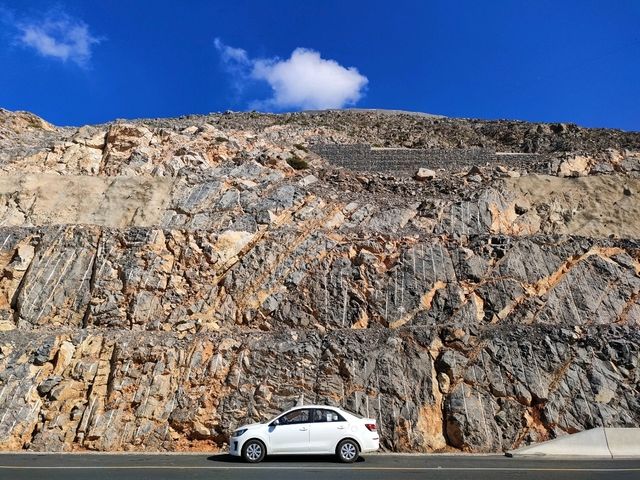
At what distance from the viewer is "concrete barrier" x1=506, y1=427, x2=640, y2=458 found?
1191 centimetres

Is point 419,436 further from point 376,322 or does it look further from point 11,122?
point 11,122

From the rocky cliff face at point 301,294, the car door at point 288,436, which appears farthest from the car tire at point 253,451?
the rocky cliff face at point 301,294

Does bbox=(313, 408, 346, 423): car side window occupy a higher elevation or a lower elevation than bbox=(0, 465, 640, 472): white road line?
higher

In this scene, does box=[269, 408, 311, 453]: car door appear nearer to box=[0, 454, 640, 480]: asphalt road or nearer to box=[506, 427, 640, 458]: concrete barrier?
box=[0, 454, 640, 480]: asphalt road

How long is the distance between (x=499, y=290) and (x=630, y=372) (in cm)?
412

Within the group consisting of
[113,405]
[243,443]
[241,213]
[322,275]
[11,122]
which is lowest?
[243,443]

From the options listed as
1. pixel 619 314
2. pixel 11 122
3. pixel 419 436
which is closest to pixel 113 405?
pixel 419 436

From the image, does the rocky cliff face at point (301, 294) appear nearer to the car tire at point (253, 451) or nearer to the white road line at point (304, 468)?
the car tire at point (253, 451)

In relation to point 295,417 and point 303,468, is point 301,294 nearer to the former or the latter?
point 295,417

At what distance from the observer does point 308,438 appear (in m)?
10.9

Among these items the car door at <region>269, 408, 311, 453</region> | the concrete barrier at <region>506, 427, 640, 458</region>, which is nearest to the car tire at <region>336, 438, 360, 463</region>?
the car door at <region>269, 408, 311, 453</region>

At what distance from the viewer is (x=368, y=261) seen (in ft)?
57.0

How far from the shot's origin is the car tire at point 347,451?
10.8 metres

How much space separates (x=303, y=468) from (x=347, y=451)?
120cm
